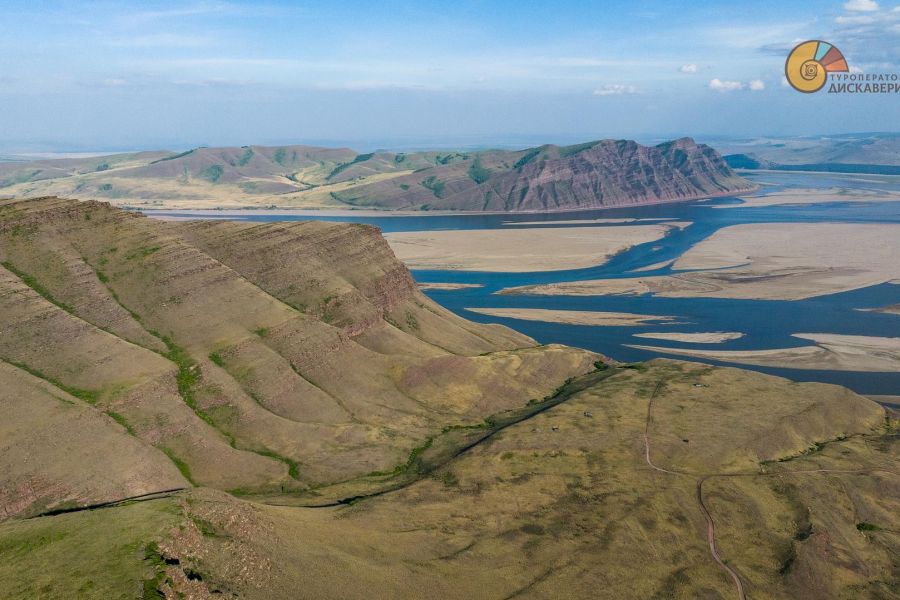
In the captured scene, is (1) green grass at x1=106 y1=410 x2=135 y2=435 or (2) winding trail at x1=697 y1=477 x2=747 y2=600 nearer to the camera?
(2) winding trail at x1=697 y1=477 x2=747 y2=600

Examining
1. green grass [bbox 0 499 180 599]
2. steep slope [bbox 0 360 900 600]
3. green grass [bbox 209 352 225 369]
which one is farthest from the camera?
green grass [bbox 209 352 225 369]

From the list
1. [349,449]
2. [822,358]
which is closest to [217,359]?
[349,449]

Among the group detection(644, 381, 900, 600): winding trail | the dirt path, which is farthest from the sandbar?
the dirt path

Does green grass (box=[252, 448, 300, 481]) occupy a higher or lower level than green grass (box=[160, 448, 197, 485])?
lower

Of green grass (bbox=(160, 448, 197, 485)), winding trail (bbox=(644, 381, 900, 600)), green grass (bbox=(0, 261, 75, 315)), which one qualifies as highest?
green grass (bbox=(0, 261, 75, 315))

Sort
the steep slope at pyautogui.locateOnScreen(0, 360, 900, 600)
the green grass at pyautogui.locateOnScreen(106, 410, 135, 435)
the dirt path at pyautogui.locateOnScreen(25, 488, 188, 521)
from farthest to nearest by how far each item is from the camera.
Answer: the green grass at pyautogui.locateOnScreen(106, 410, 135, 435) → the dirt path at pyautogui.locateOnScreen(25, 488, 188, 521) → the steep slope at pyautogui.locateOnScreen(0, 360, 900, 600)

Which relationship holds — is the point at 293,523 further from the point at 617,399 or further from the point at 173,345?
the point at 617,399

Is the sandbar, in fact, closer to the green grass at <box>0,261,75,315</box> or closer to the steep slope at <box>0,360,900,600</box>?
the steep slope at <box>0,360,900,600</box>

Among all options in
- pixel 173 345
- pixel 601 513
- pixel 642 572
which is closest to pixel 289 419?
pixel 173 345

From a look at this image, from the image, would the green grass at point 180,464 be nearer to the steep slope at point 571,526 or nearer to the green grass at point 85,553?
the steep slope at point 571,526

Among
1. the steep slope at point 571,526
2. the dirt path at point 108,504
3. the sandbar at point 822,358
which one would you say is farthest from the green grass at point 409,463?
the sandbar at point 822,358
